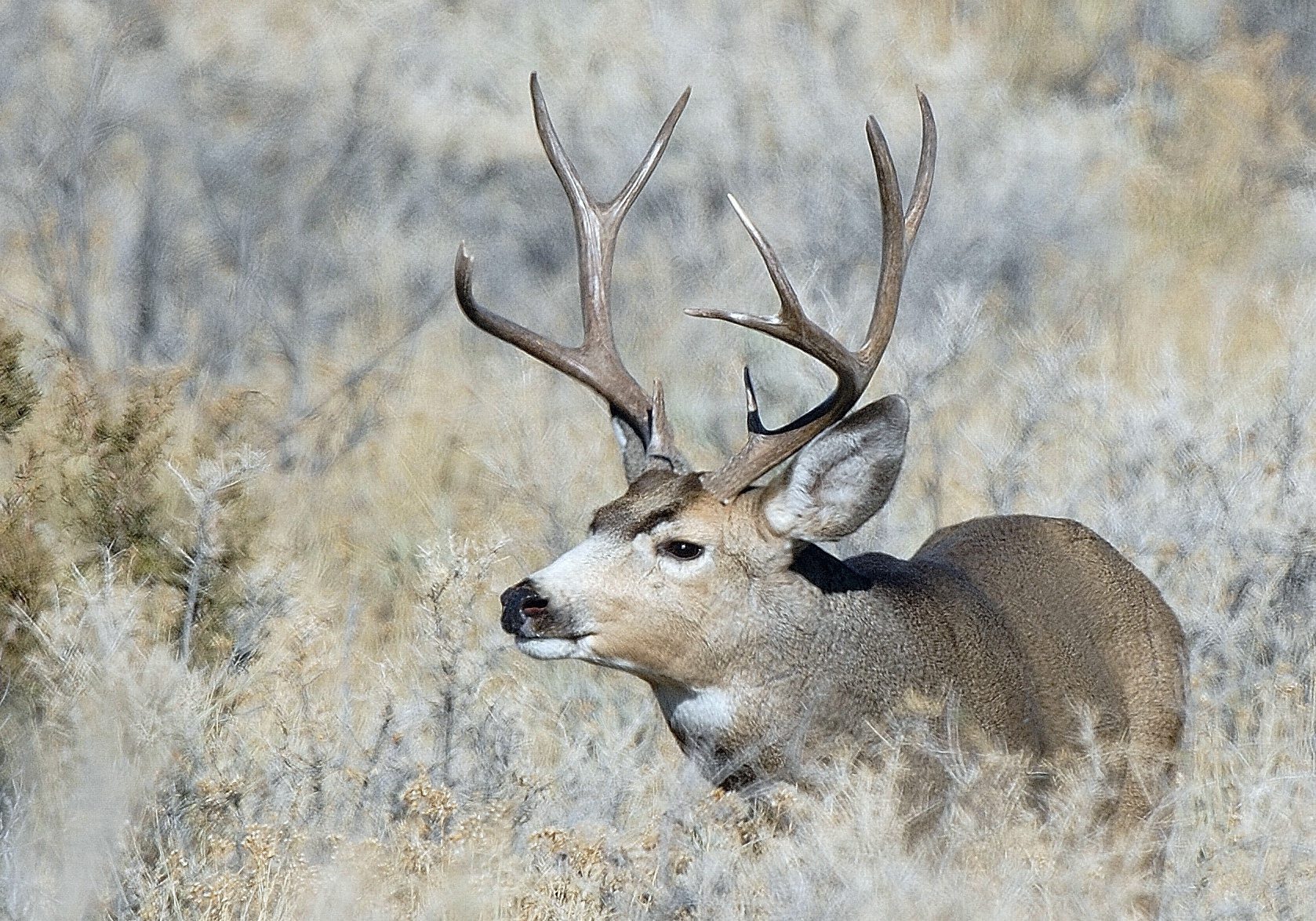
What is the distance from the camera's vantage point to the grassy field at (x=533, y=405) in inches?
169

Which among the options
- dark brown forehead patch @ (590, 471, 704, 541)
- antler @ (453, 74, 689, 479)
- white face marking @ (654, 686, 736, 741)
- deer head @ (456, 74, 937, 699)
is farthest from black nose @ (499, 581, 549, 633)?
antler @ (453, 74, 689, 479)

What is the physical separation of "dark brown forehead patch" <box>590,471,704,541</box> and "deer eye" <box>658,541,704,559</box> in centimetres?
6

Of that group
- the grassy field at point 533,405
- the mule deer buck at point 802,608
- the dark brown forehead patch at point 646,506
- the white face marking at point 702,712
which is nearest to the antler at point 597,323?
the mule deer buck at point 802,608

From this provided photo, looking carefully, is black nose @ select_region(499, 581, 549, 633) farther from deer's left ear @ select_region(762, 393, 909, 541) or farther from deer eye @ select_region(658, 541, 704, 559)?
deer's left ear @ select_region(762, 393, 909, 541)

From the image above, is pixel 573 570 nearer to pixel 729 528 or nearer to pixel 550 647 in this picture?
pixel 550 647

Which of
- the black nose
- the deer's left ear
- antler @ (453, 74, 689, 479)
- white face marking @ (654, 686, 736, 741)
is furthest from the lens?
antler @ (453, 74, 689, 479)

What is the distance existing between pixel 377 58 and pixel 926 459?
6912 millimetres

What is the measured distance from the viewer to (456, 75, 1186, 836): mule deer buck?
4.57m

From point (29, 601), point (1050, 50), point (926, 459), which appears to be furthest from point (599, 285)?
point (1050, 50)

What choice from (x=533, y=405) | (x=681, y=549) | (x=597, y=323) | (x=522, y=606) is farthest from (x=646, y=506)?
(x=533, y=405)

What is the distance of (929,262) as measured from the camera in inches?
421

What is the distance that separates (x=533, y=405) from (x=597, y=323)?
3630 millimetres

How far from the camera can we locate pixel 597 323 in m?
5.29

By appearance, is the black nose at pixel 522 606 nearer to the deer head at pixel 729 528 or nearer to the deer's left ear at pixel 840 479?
the deer head at pixel 729 528
